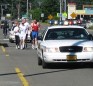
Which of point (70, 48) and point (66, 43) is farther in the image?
point (66, 43)

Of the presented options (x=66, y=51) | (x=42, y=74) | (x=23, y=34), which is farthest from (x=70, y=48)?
(x=23, y=34)

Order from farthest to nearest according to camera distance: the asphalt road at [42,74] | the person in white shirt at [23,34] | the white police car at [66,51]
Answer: the person in white shirt at [23,34], the white police car at [66,51], the asphalt road at [42,74]

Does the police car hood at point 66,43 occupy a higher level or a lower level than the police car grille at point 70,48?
higher

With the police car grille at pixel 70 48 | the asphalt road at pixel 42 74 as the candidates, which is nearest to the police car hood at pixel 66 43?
the police car grille at pixel 70 48

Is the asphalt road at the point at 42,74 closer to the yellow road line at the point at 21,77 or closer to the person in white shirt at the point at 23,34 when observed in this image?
the yellow road line at the point at 21,77

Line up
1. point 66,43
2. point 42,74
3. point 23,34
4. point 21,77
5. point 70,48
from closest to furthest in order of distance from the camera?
point 21,77 < point 42,74 < point 70,48 < point 66,43 < point 23,34

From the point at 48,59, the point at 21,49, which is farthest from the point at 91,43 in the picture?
the point at 21,49

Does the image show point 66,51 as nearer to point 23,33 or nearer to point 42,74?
point 42,74

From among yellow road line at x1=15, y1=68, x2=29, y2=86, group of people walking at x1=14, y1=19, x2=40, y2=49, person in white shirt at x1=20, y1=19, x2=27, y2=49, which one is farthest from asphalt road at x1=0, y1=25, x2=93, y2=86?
group of people walking at x1=14, y1=19, x2=40, y2=49

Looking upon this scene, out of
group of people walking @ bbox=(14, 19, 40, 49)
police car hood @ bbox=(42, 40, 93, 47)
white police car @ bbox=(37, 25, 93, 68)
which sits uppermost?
police car hood @ bbox=(42, 40, 93, 47)

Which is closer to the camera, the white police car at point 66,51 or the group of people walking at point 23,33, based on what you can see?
the white police car at point 66,51

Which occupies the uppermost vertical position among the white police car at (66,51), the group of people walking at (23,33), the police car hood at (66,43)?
the police car hood at (66,43)

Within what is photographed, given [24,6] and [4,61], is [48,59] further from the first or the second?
[24,6]

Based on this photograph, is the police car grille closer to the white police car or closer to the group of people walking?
the white police car
